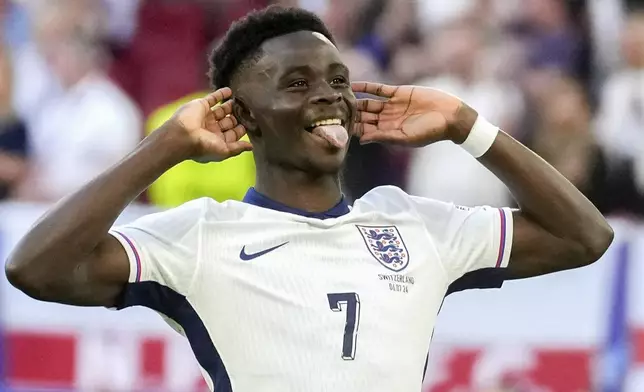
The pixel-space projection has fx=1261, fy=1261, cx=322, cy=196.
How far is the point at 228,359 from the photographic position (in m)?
3.47

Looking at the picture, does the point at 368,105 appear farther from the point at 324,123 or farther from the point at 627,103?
the point at 627,103

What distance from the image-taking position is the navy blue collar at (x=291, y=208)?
3705 millimetres

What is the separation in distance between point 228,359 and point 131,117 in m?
4.02

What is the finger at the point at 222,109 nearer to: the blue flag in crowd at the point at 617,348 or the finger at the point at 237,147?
the finger at the point at 237,147

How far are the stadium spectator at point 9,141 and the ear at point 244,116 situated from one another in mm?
3608

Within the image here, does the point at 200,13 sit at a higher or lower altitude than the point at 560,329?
higher

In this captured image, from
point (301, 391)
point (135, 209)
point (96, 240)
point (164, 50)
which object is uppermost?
point (164, 50)

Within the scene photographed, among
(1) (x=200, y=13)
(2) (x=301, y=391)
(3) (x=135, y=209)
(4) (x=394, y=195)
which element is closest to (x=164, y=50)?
(1) (x=200, y=13)

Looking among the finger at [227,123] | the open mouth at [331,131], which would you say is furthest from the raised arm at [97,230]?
the open mouth at [331,131]

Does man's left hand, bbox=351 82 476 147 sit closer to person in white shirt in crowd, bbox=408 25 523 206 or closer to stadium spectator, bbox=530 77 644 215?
person in white shirt in crowd, bbox=408 25 523 206

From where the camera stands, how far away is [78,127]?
7.25 m

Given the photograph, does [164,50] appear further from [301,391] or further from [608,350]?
[301,391]

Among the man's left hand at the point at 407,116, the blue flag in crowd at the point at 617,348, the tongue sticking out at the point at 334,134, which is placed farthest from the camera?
the blue flag in crowd at the point at 617,348

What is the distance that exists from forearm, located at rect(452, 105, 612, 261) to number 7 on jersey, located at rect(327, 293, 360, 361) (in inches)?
25.7
